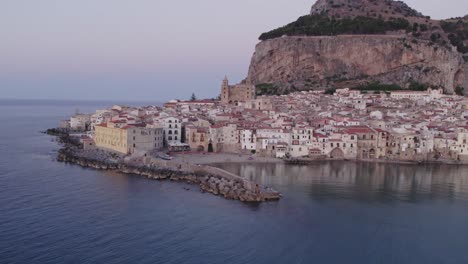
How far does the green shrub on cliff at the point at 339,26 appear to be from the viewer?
221 feet

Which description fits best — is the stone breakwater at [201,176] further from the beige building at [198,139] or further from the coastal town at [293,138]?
the beige building at [198,139]

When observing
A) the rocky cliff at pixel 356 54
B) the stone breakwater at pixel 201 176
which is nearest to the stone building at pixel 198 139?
the stone breakwater at pixel 201 176

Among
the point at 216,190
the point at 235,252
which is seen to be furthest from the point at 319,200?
the point at 235,252

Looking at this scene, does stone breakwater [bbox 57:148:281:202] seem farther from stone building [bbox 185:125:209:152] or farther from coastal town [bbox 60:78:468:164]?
stone building [bbox 185:125:209:152]

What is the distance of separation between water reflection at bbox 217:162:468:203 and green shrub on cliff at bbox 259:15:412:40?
124ft

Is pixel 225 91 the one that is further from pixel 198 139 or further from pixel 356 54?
pixel 198 139

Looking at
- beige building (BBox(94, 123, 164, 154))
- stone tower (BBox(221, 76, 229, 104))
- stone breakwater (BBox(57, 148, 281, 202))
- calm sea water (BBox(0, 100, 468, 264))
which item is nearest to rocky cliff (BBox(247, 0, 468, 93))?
stone tower (BBox(221, 76, 229, 104))

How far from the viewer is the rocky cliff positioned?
62406 millimetres

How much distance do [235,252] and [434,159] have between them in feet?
77.9

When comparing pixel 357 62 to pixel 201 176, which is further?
pixel 357 62

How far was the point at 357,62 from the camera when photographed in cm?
6588

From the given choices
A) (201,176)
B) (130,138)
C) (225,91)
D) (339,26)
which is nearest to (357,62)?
(339,26)

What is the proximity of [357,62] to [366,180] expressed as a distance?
1606 inches

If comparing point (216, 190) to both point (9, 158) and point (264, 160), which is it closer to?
point (264, 160)
